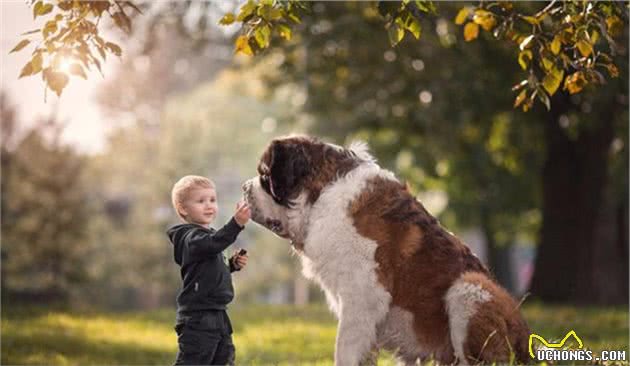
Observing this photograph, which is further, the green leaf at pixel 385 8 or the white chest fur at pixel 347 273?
the green leaf at pixel 385 8

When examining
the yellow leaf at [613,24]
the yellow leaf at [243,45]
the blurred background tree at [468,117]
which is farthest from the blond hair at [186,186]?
the blurred background tree at [468,117]

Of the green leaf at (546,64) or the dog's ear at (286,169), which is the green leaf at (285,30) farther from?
the green leaf at (546,64)

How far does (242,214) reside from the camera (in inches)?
233

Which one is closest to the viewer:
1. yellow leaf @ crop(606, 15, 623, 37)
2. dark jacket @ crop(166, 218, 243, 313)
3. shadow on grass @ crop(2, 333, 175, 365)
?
dark jacket @ crop(166, 218, 243, 313)

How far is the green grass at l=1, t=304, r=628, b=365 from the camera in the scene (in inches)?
415

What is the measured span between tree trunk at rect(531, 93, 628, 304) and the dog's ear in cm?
1170

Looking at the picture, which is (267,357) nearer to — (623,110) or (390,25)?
(390,25)

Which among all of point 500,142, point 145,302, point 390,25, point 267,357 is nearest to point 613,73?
point 390,25

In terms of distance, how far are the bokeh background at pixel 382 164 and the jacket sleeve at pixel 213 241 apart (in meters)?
1.32

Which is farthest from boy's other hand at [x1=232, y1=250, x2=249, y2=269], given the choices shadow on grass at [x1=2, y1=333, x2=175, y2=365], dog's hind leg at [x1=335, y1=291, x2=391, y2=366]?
shadow on grass at [x1=2, y1=333, x2=175, y2=365]

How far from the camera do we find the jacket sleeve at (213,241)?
19.2 ft

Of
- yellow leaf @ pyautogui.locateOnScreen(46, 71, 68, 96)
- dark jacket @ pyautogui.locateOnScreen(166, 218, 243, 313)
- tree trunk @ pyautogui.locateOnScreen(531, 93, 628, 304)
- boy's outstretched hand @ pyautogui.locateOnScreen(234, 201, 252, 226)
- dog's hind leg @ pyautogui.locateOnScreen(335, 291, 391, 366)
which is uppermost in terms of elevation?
tree trunk @ pyautogui.locateOnScreen(531, 93, 628, 304)

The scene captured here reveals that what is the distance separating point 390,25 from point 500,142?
1464 centimetres

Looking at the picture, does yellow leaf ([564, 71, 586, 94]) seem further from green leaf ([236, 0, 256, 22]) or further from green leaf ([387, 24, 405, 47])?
green leaf ([236, 0, 256, 22])
